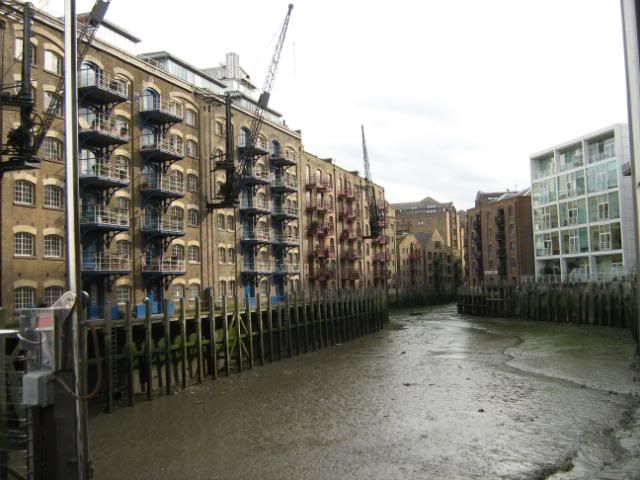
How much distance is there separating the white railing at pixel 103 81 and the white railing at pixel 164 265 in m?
8.38

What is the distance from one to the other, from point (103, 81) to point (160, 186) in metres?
5.93

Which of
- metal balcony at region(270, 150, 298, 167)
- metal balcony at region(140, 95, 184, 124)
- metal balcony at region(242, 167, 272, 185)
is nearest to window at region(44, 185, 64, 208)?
metal balcony at region(140, 95, 184, 124)

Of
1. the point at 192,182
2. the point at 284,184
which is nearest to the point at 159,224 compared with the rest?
the point at 192,182

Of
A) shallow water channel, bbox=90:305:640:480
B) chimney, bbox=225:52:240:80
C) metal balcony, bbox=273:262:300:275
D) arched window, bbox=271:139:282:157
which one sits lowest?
shallow water channel, bbox=90:305:640:480

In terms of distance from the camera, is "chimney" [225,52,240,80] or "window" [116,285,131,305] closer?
"window" [116,285,131,305]

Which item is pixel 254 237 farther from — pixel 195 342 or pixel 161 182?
pixel 195 342

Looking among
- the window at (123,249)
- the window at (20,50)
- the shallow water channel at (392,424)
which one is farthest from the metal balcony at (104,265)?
the window at (20,50)

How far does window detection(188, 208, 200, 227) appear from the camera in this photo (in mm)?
35000

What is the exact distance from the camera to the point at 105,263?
2769cm

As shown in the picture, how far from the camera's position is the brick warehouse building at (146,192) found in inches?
965

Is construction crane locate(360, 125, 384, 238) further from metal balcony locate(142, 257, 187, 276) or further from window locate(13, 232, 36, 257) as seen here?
window locate(13, 232, 36, 257)

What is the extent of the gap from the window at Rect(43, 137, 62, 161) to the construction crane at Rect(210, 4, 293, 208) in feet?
37.5

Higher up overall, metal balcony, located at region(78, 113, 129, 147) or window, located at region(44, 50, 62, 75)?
window, located at region(44, 50, 62, 75)

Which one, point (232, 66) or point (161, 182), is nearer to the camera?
point (161, 182)
